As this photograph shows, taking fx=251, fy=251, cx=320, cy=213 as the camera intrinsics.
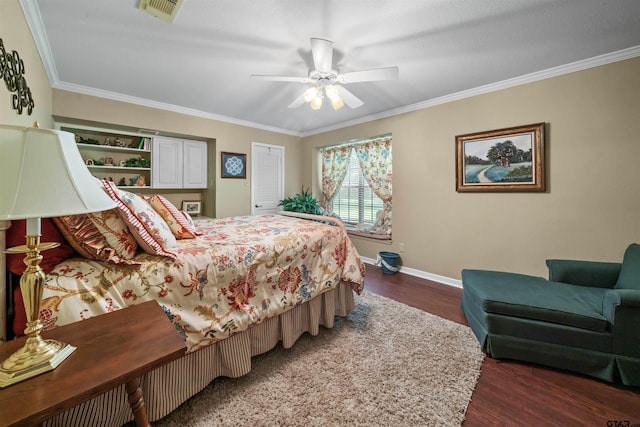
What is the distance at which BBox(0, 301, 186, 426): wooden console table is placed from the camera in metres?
0.65

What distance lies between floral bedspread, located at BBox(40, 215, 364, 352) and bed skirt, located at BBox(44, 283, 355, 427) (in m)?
0.15

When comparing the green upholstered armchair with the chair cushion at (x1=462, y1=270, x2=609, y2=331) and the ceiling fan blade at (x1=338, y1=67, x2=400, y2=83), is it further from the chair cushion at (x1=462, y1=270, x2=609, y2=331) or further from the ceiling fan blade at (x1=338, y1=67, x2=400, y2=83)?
the ceiling fan blade at (x1=338, y1=67, x2=400, y2=83)

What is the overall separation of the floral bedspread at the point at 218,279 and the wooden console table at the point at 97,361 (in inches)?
5.0

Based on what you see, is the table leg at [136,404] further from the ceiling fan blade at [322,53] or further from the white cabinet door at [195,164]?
the white cabinet door at [195,164]

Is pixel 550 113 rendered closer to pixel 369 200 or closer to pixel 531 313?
pixel 531 313

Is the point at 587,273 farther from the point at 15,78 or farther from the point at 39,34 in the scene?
the point at 39,34

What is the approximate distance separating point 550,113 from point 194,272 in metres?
3.47

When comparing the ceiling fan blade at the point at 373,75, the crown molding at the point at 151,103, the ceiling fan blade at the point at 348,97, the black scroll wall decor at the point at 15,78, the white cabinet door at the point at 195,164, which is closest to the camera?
the black scroll wall decor at the point at 15,78

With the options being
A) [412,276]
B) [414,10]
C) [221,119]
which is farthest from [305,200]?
[414,10]

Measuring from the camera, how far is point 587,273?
207cm

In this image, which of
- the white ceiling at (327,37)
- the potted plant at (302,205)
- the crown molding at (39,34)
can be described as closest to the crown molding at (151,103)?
the white ceiling at (327,37)

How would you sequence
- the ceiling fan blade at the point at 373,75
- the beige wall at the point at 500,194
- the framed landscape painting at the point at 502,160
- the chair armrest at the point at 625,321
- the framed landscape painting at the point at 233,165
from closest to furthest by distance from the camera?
1. the chair armrest at the point at 625,321
2. the ceiling fan blade at the point at 373,75
3. the beige wall at the point at 500,194
4. the framed landscape painting at the point at 502,160
5. the framed landscape painting at the point at 233,165

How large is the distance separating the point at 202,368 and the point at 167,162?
3.17 meters

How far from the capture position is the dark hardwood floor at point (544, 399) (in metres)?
1.32
